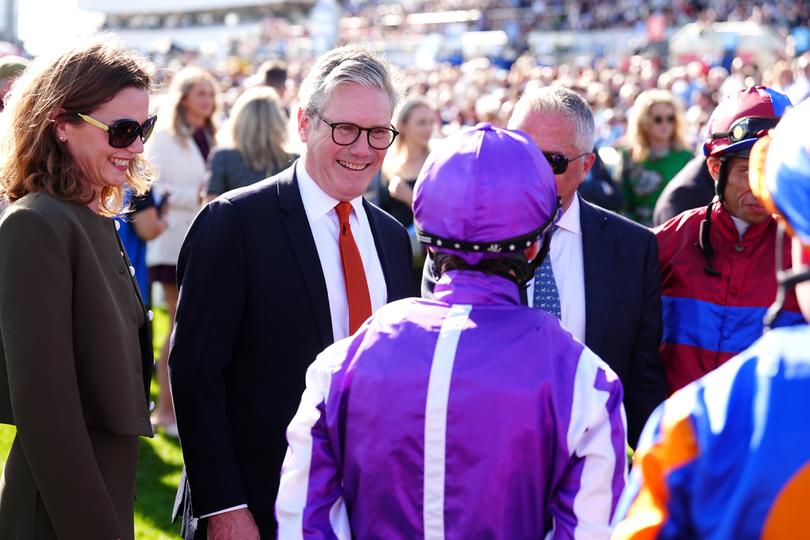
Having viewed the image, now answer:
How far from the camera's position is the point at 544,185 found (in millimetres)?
1986

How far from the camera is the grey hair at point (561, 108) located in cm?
323

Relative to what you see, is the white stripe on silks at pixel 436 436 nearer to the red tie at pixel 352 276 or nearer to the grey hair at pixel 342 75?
the red tie at pixel 352 276

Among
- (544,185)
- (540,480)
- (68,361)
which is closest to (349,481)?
(540,480)

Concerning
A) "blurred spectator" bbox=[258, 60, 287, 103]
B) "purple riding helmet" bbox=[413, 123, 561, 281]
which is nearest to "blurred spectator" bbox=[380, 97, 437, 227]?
"blurred spectator" bbox=[258, 60, 287, 103]

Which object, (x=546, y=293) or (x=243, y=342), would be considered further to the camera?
(x=546, y=293)

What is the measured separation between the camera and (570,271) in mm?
3109

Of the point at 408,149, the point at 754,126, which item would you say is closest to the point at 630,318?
the point at 754,126

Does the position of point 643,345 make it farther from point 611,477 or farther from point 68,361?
point 68,361

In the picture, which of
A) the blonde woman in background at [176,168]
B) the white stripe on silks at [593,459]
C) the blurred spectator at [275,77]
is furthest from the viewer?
the blurred spectator at [275,77]

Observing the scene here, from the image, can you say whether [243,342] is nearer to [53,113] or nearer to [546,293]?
[53,113]

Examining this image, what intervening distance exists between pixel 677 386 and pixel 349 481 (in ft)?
4.66

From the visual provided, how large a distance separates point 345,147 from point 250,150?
3232 millimetres

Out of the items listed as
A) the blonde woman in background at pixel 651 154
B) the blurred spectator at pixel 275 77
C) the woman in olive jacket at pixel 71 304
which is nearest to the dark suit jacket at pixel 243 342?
the woman in olive jacket at pixel 71 304

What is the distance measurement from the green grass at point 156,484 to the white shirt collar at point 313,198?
7.79 feet
